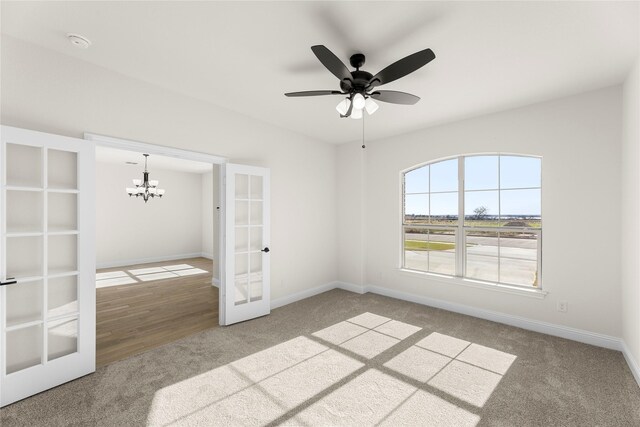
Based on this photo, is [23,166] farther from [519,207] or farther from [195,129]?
[519,207]

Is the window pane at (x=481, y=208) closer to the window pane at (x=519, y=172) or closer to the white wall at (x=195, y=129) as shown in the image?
the window pane at (x=519, y=172)

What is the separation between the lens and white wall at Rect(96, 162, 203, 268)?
7.06 meters

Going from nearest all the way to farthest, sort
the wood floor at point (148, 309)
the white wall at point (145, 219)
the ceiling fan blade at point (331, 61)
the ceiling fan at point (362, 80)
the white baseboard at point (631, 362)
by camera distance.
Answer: the ceiling fan blade at point (331, 61) → the ceiling fan at point (362, 80) → the white baseboard at point (631, 362) → the wood floor at point (148, 309) → the white wall at point (145, 219)

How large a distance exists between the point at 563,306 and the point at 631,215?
1224mm

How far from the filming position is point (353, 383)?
2.30 meters

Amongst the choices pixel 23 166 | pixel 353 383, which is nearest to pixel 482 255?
pixel 353 383

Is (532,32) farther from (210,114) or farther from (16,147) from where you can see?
(16,147)

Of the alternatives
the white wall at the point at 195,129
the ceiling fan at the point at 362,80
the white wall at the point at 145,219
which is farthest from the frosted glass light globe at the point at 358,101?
the white wall at the point at 145,219

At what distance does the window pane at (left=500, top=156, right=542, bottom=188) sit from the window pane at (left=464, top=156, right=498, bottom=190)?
0.30 ft

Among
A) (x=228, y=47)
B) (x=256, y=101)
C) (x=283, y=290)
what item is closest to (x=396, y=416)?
(x=283, y=290)

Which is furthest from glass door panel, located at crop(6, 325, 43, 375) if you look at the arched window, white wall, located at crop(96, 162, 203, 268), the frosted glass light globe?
white wall, located at crop(96, 162, 203, 268)

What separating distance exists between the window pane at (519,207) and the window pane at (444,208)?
60 cm

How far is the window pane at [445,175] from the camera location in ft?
13.5

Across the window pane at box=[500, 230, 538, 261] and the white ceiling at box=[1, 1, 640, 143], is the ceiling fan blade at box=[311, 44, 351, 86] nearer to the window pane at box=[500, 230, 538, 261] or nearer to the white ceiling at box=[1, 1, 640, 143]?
the white ceiling at box=[1, 1, 640, 143]
